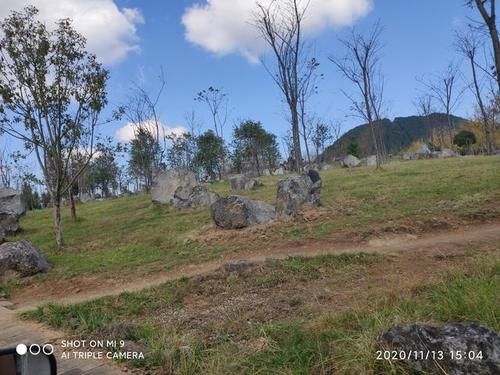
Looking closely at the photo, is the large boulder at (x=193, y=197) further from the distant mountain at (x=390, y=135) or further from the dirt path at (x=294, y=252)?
the distant mountain at (x=390, y=135)

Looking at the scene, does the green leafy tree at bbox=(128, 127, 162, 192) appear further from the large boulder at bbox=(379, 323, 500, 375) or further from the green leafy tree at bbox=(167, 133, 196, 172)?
the large boulder at bbox=(379, 323, 500, 375)

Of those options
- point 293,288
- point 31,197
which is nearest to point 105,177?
point 31,197

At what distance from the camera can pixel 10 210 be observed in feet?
65.1

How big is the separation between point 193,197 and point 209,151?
1053 inches

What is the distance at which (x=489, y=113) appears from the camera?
3856cm

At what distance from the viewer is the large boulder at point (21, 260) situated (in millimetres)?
10484

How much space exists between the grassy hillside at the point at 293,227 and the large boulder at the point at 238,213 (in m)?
0.41

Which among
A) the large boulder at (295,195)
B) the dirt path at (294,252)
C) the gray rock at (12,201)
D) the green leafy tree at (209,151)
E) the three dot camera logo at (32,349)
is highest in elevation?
the green leafy tree at (209,151)

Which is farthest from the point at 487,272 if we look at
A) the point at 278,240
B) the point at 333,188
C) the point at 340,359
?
the point at 333,188

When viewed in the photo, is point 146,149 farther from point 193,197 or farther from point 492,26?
point 492,26

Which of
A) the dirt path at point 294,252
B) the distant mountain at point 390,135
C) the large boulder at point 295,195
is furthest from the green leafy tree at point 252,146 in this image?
the dirt path at point 294,252

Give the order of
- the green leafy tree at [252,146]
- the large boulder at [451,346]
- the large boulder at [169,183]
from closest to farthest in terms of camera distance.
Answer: the large boulder at [451,346] → the large boulder at [169,183] → the green leafy tree at [252,146]

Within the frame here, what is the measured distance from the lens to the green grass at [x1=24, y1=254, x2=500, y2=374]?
3646 millimetres

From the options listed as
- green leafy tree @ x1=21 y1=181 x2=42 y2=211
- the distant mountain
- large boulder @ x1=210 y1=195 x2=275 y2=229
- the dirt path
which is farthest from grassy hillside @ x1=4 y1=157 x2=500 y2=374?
green leafy tree @ x1=21 y1=181 x2=42 y2=211
